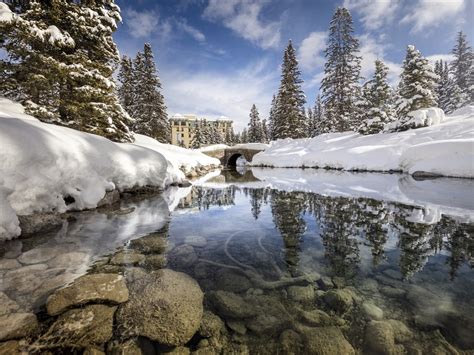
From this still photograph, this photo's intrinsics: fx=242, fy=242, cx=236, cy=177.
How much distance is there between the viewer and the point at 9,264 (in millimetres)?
3283

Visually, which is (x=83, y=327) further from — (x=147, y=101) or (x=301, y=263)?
(x=147, y=101)

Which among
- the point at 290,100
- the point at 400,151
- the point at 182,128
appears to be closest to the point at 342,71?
the point at 290,100

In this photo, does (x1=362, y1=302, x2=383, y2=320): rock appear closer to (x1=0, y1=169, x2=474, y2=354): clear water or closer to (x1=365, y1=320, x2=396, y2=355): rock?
(x1=0, y1=169, x2=474, y2=354): clear water

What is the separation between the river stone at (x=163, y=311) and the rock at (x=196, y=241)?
1.51 m

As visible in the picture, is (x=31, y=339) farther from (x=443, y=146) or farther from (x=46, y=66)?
(x=443, y=146)

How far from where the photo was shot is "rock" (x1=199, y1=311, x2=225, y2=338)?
87.1 inches

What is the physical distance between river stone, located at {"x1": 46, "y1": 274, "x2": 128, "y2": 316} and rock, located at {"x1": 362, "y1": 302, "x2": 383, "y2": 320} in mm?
2488

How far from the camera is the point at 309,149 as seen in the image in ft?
91.9

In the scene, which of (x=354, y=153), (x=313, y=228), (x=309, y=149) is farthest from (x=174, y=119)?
(x=313, y=228)

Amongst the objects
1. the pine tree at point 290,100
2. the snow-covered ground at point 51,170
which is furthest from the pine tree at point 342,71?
the snow-covered ground at point 51,170

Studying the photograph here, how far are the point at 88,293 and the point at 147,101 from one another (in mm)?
29202

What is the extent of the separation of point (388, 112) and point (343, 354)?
31417 millimetres

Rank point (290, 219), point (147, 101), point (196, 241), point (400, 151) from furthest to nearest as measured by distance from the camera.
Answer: point (147, 101) < point (400, 151) < point (290, 219) < point (196, 241)

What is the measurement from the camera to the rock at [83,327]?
195 centimetres
